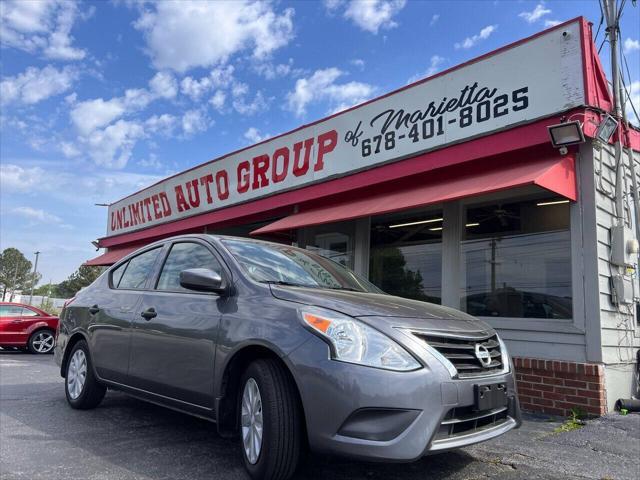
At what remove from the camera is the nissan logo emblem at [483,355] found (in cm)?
307

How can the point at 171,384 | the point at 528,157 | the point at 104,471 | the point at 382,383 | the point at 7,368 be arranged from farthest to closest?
the point at 7,368, the point at 528,157, the point at 171,384, the point at 104,471, the point at 382,383

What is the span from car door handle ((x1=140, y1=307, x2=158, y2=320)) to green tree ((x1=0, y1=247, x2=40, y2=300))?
83672mm

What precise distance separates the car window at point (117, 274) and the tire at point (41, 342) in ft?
27.8

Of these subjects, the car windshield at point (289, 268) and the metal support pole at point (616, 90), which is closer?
the car windshield at point (289, 268)

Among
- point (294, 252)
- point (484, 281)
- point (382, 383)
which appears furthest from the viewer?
point (484, 281)

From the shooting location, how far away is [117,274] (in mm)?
5090

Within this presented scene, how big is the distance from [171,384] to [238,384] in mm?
673

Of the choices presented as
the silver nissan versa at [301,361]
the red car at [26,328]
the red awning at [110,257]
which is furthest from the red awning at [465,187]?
the red awning at [110,257]

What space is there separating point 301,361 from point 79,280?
254ft

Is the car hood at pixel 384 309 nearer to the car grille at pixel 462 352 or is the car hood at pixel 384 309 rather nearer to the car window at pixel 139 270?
the car grille at pixel 462 352

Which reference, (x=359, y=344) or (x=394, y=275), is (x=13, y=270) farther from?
(x=359, y=344)

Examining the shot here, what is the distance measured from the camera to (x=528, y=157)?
6.13 metres

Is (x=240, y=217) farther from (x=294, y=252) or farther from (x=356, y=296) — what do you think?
(x=356, y=296)

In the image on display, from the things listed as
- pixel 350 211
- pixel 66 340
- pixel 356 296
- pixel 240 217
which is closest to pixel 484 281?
pixel 350 211
